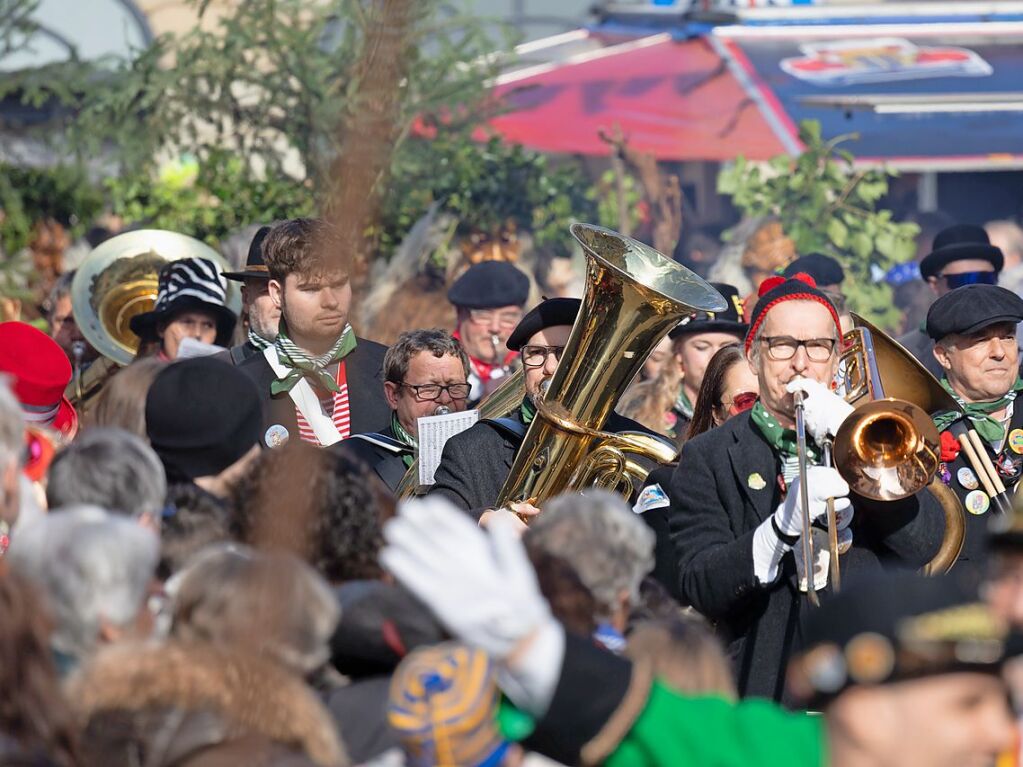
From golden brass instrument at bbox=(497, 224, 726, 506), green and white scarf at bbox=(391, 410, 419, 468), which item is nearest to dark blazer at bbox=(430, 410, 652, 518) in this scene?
golden brass instrument at bbox=(497, 224, 726, 506)

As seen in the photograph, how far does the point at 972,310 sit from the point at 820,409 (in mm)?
1399

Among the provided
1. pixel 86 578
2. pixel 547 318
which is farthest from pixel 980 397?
pixel 86 578

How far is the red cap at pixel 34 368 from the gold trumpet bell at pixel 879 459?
228 centimetres

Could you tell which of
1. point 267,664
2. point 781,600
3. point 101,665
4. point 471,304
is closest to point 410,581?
point 267,664

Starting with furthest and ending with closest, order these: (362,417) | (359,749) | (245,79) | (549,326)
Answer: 1. (245,79)
2. (362,417)
3. (549,326)
4. (359,749)

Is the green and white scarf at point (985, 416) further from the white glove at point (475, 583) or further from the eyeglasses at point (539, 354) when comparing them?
the white glove at point (475, 583)

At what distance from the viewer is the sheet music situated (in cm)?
557

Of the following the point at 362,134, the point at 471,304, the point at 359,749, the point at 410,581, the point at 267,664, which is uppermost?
the point at 362,134

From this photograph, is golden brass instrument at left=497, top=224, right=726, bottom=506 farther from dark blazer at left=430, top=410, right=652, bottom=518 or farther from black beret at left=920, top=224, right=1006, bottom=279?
black beret at left=920, top=224, right=1006, bottom=279

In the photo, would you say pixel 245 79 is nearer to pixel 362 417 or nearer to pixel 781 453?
pixel 362 417

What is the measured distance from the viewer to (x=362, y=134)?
257 cm

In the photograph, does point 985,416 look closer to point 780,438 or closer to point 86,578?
point 780,438

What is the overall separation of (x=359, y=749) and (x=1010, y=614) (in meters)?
1.12

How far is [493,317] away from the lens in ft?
25.8
